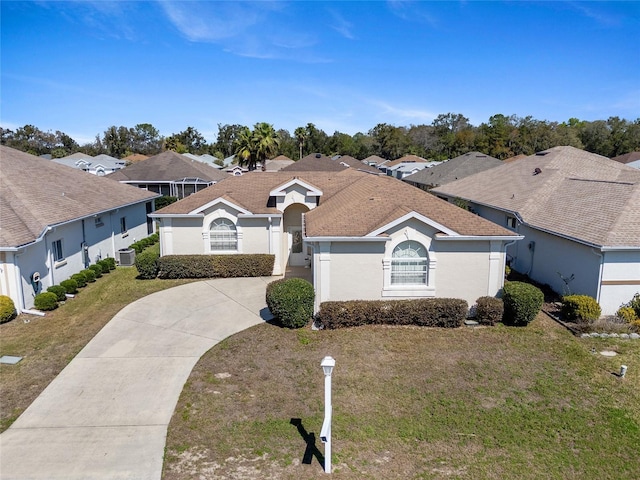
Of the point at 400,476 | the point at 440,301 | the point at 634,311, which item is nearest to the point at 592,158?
the point at 634,311

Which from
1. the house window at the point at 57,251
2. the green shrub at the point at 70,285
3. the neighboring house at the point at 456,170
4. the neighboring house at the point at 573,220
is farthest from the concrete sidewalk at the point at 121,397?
the neighboring house at the point at 456,170

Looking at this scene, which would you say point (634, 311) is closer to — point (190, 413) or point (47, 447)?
point (190, 413)

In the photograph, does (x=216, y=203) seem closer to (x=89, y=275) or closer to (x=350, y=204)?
(x=89, y=275)

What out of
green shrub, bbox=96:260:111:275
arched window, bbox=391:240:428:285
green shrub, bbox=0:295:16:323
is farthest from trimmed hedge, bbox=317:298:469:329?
green shrub, bbox=96:260:111:275

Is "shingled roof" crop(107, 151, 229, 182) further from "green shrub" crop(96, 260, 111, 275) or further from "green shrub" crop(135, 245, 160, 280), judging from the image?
"green shrub" crop(135, 245, 160, 280)

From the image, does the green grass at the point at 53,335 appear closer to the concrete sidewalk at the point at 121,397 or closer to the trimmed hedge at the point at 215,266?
the concrete sidewalk at the point at 121,397

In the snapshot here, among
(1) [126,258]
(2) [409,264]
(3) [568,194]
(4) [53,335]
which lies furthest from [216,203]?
(3) [568,194]
